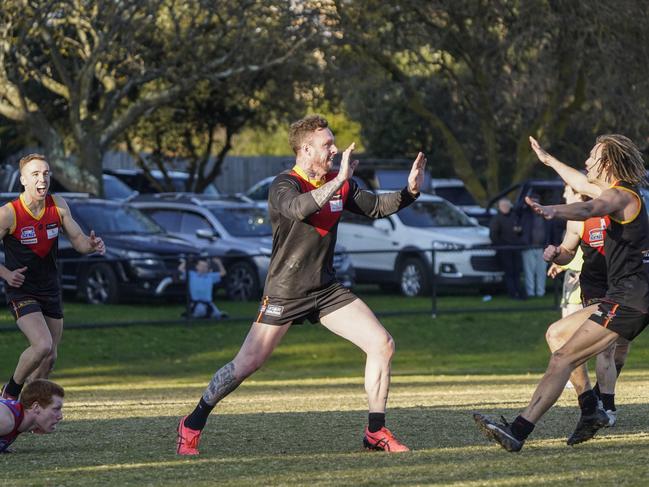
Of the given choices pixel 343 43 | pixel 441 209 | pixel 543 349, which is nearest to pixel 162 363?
pixel 543 349

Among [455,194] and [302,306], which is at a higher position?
[302,306]

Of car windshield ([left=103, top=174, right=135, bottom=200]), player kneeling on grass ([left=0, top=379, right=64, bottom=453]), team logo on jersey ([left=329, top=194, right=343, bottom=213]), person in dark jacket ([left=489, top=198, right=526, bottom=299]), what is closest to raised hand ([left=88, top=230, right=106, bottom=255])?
player kneeling on grass ([left=0, top=379, right=64, bottom=453])

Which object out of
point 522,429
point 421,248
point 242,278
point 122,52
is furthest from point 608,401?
point 122,52

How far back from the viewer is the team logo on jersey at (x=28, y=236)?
10711 millimetres

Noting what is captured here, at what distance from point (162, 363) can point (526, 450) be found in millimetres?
12289

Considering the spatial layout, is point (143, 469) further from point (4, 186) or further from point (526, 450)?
point (4, 186)

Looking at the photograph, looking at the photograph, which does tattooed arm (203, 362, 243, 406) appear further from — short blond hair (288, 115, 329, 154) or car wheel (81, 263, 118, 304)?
car wheel (81, 263, 118, 304)

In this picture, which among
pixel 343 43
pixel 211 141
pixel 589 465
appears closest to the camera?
pixel 589 465

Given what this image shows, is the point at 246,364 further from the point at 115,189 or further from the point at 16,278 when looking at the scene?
the point at 115,189

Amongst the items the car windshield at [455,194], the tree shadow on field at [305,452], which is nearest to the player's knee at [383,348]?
the tree shadow on field at [305,452]

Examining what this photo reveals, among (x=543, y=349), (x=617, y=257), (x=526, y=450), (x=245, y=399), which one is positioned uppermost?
(x=617, y=257)

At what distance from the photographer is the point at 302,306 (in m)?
8.77

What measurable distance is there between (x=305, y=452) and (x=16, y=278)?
118 inches

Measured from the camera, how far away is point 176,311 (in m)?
22.2
